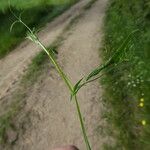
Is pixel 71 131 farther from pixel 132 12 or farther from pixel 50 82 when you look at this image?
pixel 132 12

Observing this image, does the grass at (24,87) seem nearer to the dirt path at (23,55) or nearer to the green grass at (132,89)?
the dirt path at (23,55)

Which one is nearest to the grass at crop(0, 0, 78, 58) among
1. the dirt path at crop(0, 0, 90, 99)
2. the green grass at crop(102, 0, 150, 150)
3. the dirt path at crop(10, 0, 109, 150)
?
the dirt path at crop(0, 0, 90, 99)

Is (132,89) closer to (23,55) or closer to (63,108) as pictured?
(63,108)

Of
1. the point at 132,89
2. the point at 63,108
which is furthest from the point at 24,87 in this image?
the point at 132,89

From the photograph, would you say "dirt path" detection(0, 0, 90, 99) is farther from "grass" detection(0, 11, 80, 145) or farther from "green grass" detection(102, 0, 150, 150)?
"green grass" detection(102, 0, 150, 150)

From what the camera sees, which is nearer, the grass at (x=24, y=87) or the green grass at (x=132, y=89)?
the green grass at (x=132, y=89)

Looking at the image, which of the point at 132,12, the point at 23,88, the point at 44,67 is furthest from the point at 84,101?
the point at 132,12

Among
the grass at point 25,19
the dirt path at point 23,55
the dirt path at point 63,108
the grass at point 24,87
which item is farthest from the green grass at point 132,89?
the grass at point 25,19
